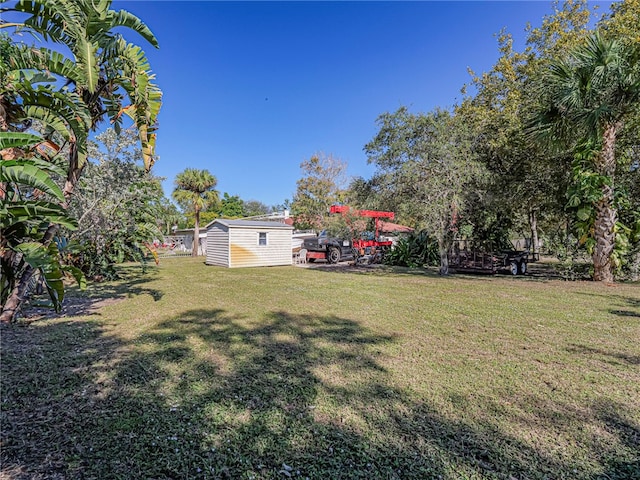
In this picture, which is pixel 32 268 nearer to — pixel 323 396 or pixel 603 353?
pixel 323 396

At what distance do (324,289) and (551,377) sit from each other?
247 inches

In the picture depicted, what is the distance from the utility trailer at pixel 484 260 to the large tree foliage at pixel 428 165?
7.07ft

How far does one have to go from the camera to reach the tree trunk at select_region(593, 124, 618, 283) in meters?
8.99

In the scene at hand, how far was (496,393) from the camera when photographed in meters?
2.96

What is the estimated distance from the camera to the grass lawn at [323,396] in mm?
2066

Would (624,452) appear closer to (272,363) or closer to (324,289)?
(272,363)

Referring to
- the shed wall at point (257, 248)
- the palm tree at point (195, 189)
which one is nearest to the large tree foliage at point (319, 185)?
the palm tree at point (195, 189)

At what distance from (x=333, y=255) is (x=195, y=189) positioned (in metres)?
13.6

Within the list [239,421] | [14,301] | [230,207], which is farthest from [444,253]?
[230,207]

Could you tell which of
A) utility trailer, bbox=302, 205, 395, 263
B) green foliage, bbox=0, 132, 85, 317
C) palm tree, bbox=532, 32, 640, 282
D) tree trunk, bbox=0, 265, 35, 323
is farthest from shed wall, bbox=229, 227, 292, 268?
palm tree, bbox=532, 32, 640, 282

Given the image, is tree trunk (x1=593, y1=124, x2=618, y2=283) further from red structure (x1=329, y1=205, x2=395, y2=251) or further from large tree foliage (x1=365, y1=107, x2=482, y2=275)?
red structure (x1=329, y1=205, x2=395, y2=251)

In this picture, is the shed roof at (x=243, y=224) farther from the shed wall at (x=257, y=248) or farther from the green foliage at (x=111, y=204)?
the green foliage at (x=111, y=204)

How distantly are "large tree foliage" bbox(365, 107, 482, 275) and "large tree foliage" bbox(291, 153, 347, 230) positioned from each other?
18.1 m

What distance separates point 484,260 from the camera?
12.7 meters
